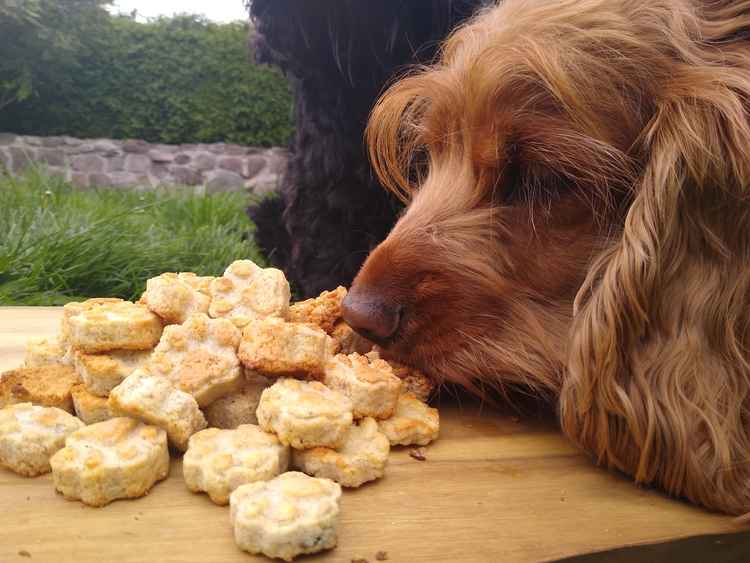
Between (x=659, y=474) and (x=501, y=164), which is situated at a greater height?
(x=501, y=164)

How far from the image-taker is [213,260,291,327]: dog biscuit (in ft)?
5.42

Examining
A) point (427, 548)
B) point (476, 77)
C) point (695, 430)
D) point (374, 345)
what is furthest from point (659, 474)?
point (476, 77)

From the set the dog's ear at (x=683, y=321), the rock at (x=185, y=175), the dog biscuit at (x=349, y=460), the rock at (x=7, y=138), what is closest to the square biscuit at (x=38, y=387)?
the dog biscuit at (x=349, y=460)

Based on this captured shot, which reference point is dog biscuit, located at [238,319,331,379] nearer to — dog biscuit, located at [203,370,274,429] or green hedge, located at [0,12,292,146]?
dog biscuit, located at [203,370,274,429]

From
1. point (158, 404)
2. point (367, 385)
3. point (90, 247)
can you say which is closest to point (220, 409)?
point (158, 404)

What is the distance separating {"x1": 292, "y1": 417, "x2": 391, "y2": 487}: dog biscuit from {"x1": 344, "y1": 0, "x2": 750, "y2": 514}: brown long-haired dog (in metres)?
0.21

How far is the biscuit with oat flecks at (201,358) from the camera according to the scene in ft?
4.58

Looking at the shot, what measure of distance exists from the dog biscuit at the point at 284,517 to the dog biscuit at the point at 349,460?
0.41 ft

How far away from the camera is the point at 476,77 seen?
1482 mm

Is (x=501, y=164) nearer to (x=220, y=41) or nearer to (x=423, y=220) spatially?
(x=423, y=220)

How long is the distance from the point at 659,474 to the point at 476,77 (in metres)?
0.77

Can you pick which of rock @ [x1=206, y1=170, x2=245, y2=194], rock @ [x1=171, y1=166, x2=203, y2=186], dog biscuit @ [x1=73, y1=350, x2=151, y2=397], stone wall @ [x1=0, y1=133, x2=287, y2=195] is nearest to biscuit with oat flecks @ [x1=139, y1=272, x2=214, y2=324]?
dog biscuit @ [x1=73, y1=350, x2=151, y2=397]

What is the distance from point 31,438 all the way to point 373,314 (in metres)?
0.61

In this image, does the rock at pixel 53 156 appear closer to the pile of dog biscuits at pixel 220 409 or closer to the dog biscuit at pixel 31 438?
the pile of dog biscuits at pixel 220 409
